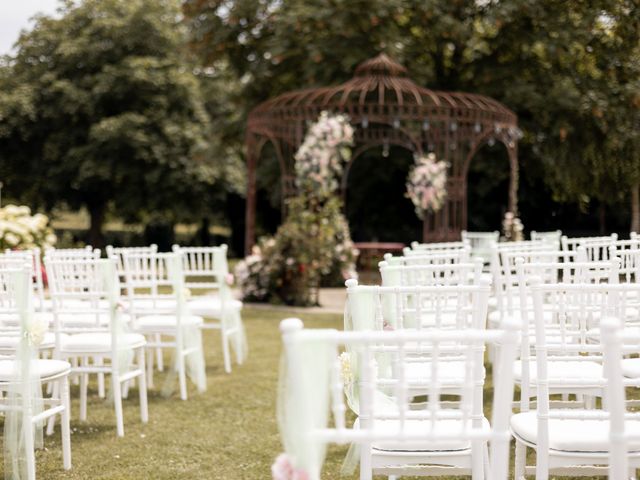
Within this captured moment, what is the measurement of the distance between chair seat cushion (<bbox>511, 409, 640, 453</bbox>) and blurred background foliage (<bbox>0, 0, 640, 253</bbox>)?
953 centimetres

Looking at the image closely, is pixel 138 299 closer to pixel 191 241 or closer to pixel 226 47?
pixel 226 47

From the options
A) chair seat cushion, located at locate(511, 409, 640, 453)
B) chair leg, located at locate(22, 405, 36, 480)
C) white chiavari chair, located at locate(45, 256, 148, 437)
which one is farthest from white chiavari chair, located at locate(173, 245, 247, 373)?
chair seat cushion, located at locate(511, 409, 640, 453)

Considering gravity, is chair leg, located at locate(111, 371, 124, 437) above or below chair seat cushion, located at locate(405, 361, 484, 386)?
below

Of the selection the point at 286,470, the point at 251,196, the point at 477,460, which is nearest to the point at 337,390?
the point at 286,470

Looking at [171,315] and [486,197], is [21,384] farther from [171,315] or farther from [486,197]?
[486,197]

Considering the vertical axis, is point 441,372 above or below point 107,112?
below

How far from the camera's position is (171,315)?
6219 mm

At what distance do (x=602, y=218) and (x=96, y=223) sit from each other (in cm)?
1202

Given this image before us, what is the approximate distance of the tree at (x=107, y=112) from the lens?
18781mm

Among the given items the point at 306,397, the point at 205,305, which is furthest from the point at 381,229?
the point at 306,397

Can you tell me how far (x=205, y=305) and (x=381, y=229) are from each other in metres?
→ 12.2

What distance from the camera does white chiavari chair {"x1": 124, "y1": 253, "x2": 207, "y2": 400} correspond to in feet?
18.7

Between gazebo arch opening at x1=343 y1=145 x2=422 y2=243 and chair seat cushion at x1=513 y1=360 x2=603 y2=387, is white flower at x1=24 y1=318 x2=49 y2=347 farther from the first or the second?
gazebo arch opening at x1=343 y1=145 x2=422 y2=243

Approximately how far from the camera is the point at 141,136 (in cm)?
1827
